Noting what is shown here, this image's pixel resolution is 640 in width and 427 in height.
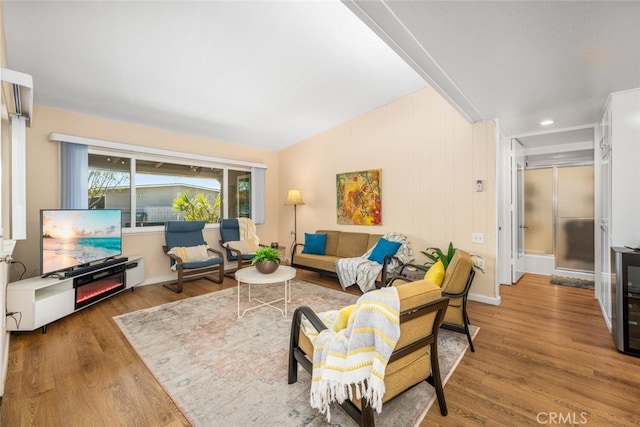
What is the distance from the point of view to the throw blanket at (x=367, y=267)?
3.68 m

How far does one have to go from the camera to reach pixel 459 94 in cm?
272

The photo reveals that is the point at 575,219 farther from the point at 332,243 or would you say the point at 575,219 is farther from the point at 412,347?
the point at 412,347

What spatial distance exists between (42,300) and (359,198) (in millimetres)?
4237

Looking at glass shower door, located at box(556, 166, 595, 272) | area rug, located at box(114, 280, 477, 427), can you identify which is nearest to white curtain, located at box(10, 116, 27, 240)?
area rug, located at box(114, 280, 477, 427)

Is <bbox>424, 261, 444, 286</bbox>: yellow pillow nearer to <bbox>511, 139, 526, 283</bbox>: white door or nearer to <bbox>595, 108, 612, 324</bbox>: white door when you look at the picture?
<bbox>595, 108, 612, 324</bbox>: white door

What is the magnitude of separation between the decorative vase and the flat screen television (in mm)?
2064

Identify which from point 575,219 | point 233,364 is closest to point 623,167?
point 575,219

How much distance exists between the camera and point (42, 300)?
259 cm

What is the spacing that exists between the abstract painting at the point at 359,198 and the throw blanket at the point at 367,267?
62 cm

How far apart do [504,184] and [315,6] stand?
3679 millimetres

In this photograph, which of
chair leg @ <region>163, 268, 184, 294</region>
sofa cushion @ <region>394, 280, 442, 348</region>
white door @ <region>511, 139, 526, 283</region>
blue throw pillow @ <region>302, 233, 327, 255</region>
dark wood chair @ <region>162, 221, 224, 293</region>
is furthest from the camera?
blue throw pillow @ <region>302, 233, 327, 255</region>

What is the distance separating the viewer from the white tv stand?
2.47 m

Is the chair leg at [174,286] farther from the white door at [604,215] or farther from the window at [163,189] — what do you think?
the white door at [604,215]

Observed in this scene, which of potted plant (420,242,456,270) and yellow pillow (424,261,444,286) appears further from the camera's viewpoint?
potted plant (420,242,456,270)
